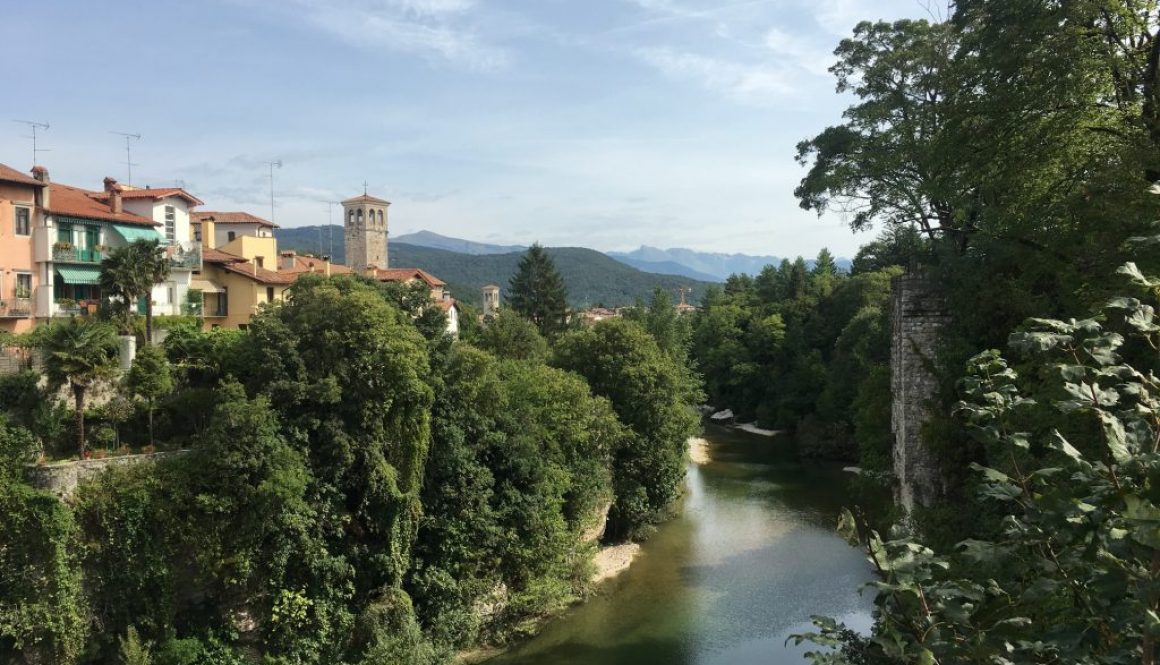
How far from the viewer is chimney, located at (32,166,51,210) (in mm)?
21188

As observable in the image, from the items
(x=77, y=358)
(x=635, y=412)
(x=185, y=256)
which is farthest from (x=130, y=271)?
(x=635, y=412)

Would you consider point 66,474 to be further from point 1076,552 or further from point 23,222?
point 1076,552

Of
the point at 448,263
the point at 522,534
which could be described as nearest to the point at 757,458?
the point at 522,534

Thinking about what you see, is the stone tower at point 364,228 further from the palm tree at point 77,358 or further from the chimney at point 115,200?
the palm tree at point 77,358

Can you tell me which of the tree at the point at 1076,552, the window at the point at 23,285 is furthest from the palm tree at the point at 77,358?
the tree at the point at 1076,552

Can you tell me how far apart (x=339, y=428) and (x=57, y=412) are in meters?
5.78

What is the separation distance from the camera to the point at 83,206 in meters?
23.1

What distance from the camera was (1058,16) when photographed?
10.6m

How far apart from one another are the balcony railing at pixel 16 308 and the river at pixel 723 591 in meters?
16.0

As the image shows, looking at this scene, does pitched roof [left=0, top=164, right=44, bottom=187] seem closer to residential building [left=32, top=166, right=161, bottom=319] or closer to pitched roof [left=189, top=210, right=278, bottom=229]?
residential building [left=32, top=166, right=161, bottom=319]

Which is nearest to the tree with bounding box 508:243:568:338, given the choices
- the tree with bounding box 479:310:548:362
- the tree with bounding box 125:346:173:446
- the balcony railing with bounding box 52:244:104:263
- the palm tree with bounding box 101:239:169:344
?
the tree with bounding box 479:310:548:362

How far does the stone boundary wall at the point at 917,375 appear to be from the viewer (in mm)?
12938

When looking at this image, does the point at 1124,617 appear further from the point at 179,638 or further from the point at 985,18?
the point at 179,638

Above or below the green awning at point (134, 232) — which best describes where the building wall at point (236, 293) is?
below
